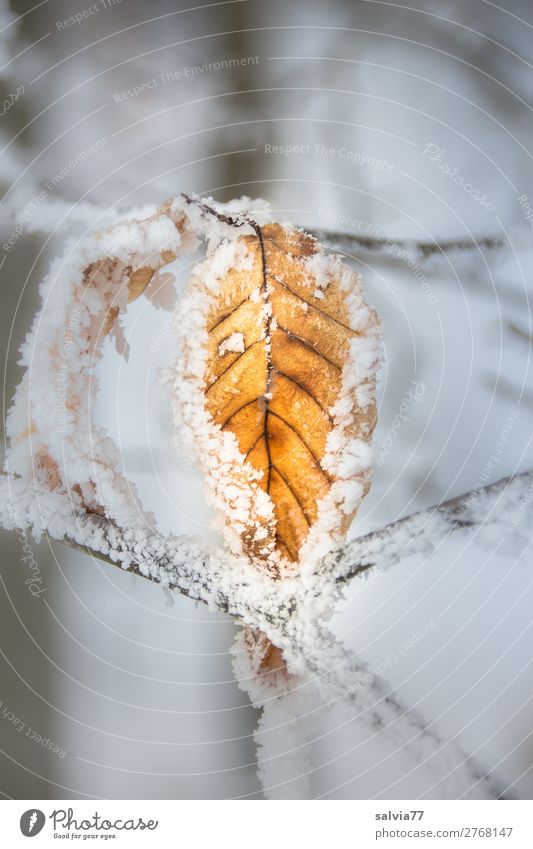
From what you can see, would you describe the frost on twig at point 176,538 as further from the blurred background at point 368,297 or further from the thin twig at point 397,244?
the thin twig at point 397,244

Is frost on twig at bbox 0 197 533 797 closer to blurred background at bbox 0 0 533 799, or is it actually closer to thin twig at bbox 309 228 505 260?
blurred background at bbox 0 0 533 799

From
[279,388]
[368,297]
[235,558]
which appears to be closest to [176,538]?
[235,558]

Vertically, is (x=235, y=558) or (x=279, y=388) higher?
(x=279, y=388)

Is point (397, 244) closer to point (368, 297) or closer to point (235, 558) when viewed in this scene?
point (368, 297)

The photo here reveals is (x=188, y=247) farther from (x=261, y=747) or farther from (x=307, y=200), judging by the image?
(x=261, y=747)

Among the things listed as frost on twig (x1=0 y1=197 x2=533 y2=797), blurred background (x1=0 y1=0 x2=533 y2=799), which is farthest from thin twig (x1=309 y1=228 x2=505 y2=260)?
frost on twig (x1=0 y1=197 x2=533 y2=797)

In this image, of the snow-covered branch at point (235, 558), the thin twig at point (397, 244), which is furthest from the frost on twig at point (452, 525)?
the thin twig at point (397, 244)
